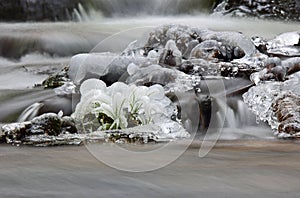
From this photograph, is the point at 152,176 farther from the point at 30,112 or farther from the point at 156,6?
the point at 156,6

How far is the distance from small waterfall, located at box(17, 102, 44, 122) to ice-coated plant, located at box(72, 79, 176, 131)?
1.14 meters

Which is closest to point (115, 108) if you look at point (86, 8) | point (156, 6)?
point (86, 8)

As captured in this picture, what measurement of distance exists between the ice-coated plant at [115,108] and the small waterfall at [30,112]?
114 centimetres

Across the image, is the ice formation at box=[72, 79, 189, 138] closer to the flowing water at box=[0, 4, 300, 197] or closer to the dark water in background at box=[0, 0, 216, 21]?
the flowing water at box=[0, 4, 300, 197]

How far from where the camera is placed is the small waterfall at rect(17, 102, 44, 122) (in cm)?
496

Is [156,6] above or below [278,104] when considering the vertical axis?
above

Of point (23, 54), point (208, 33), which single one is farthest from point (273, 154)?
point (23, 54)

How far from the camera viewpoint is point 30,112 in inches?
199

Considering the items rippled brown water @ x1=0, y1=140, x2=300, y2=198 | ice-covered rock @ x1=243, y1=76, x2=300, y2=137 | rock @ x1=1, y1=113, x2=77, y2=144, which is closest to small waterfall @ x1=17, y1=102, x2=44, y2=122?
rock @ x1=1, y1=113, x2=77, y2=144

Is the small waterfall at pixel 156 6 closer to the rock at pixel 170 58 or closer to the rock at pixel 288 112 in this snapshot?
the rock at pixel 170 58

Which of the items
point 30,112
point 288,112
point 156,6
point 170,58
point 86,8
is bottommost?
point 30,112

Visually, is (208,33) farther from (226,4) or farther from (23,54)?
(226,4)

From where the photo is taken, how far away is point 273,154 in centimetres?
372

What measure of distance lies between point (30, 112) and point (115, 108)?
1.50 metres
